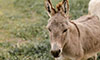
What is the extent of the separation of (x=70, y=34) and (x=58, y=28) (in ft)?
1.97

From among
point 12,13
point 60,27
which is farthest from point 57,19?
point 12,13

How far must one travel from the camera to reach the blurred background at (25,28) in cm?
605

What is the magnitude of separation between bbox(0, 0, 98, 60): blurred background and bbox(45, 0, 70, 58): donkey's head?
6.03 feet

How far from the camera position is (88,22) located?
5223mm

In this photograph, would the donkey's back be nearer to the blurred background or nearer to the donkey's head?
the donkey's head

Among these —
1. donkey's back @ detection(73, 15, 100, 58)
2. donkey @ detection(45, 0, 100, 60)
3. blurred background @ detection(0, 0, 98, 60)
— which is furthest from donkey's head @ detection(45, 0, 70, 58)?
blurred background @ detection(0, 0, 98, 60)

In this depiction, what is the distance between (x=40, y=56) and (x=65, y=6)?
2.14 metres

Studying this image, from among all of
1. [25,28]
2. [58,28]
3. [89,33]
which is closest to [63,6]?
[58,28]

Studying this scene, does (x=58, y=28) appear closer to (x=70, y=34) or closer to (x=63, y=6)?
(x=63, y=6)

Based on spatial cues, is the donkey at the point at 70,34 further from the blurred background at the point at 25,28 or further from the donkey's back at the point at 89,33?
the blurred background at the point at 25,28

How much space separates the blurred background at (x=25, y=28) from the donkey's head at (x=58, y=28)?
72.4 inches

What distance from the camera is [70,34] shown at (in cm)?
434

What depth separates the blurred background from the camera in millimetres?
6051

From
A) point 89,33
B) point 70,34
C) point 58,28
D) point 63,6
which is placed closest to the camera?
point 58,28
